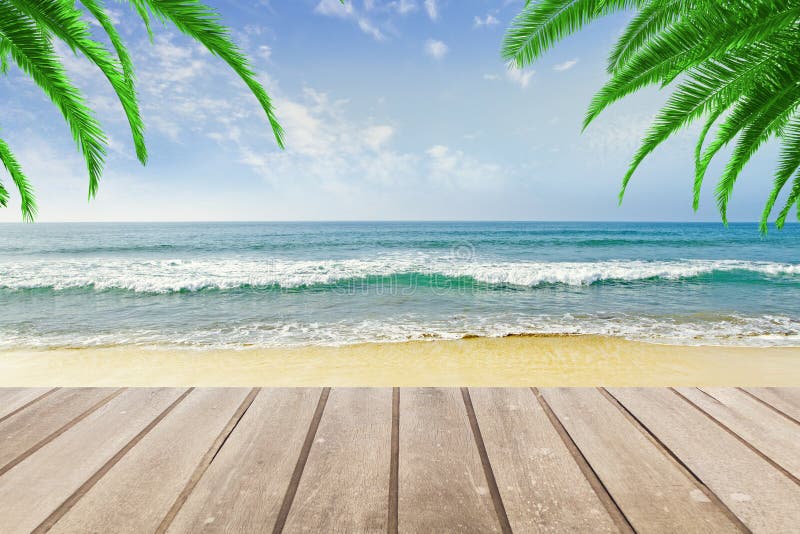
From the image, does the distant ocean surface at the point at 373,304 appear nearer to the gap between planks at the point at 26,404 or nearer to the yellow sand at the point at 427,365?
the yellow sand at the point at 427,365

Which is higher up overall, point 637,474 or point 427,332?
point 637,474

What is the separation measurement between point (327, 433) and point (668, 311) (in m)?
9.42

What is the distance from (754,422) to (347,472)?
5.86 feet

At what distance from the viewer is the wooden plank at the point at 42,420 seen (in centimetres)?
149

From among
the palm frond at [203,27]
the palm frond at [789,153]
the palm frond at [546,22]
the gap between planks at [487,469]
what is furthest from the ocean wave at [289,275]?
the gap between planks at [487,469]

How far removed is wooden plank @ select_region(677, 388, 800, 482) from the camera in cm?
145

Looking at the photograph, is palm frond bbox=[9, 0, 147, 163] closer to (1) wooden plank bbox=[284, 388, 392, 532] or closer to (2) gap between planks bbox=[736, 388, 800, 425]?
(1) wooden plank bbox=[284, 388, 392, 532]

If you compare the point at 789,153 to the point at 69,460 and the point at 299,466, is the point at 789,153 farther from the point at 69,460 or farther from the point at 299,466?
the point at 69,460

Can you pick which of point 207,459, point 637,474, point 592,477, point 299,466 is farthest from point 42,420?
point 637,474

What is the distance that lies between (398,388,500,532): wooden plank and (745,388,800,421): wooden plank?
4.96 feet

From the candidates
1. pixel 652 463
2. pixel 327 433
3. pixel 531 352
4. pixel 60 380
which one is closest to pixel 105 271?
pixel 60 380

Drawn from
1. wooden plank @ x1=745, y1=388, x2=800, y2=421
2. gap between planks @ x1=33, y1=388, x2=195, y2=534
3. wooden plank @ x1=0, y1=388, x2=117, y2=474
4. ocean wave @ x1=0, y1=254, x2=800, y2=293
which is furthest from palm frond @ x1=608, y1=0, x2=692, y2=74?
ocean wave @ x1=0, y1=254, x2=800, y2=293

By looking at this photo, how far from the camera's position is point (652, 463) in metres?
1.40

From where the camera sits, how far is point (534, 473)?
1.34 metres
